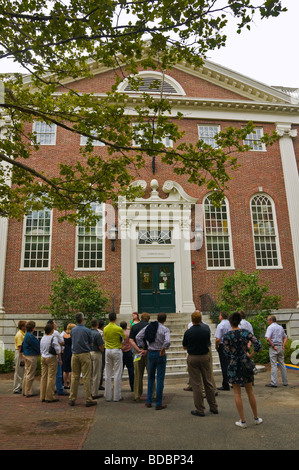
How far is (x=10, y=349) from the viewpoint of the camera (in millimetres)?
13961

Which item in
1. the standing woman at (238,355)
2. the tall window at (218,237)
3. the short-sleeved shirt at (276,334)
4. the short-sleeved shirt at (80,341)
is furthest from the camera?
the tall window at (218,237)

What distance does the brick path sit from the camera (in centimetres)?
491

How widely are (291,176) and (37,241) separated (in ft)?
42.6

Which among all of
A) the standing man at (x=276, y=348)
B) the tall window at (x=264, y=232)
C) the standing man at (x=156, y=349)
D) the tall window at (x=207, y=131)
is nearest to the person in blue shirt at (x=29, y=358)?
the standing man at (x=156, y=349)

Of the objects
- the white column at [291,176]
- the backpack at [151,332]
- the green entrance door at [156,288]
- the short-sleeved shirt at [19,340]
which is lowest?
the short-sleeved shirt at [19,340]

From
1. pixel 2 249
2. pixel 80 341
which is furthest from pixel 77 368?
pixel 2 249

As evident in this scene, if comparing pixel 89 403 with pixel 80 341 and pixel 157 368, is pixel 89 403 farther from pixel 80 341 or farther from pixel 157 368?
pixel 157 368

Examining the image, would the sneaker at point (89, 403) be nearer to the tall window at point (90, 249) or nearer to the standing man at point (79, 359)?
the standing man at point (79, 359)

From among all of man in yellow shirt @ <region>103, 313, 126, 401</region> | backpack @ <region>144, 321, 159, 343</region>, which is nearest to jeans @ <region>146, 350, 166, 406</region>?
backpack @ <region>144, 321, 159, 343</region>

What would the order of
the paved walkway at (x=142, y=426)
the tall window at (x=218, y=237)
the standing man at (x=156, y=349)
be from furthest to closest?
the tall window at (x=218, y=237)
the standing man at (x=156, y=349)
the paved walkway at (x=142, y=426)

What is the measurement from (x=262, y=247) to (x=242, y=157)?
15.4 feet

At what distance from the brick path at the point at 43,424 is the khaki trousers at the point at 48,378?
0.69 ft

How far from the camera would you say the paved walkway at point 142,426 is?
4770 mm
